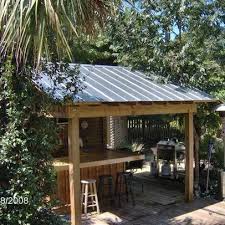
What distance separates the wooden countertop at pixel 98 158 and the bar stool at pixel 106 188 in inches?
17.1

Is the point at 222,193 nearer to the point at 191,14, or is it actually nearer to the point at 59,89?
the point at 191,14

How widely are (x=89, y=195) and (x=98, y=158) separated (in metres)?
0.93

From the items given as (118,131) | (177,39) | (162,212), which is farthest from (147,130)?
(162,212)

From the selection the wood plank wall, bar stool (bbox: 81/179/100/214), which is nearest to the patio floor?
bar stool (bbox: 81/179/100/214)

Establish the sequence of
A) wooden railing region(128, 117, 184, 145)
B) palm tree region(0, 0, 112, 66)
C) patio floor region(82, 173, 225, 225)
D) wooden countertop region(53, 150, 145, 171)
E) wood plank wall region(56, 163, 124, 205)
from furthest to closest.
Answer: wooden railing region(128, 117, 184, 145)
wood plank wall region(56, 163, 124, 205)
wooden countertop region(53, 150, 145, 171)
patio floor region(82, 173, 225, 225)
palm tree region(0, 0, 112, 66)

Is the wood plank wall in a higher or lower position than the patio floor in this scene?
higher

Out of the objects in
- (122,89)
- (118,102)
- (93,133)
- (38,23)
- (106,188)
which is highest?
(38,23)

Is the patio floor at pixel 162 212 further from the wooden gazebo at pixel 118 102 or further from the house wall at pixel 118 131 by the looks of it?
the house wall at pixel 118 131

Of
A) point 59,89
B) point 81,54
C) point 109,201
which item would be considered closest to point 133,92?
point 59,89

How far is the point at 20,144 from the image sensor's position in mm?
5191

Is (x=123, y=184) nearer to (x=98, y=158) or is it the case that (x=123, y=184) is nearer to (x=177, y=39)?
(x=98, y=158)

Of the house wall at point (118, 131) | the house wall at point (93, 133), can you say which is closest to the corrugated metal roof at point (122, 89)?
the house wall at point (93, 133)

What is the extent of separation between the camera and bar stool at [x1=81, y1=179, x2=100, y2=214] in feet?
28.2

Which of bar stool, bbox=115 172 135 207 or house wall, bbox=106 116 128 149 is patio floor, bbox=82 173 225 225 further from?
house wall, bbox=106 116 128 149
